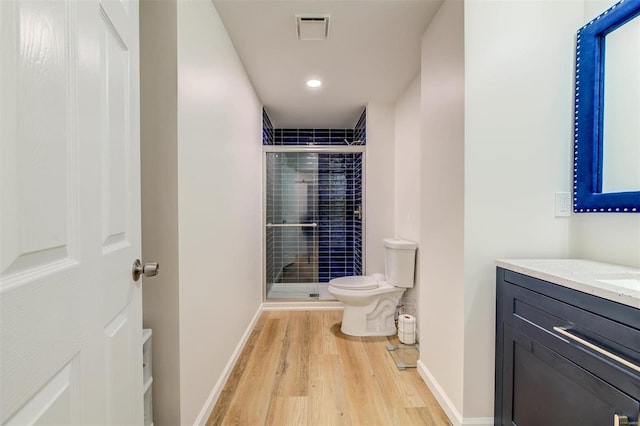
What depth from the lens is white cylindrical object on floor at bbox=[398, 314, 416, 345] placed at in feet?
7.89

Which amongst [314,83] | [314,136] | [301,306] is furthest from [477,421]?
Answer: [314,136]

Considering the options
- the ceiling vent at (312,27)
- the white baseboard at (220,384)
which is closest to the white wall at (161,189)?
the white baseboard at (220,384)

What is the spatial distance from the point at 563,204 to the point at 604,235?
0.66ft

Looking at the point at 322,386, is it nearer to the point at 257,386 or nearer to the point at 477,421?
the point at 257,386

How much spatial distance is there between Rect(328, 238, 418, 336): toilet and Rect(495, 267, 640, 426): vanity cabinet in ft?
3.94

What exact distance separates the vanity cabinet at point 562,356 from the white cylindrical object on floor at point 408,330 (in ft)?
3.40

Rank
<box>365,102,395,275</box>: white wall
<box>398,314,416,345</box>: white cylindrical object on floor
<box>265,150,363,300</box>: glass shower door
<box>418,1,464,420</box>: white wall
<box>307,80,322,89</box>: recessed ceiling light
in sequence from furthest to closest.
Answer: <box>265,150,363,300</box>: glass shower door → <box>365,102,395,275</box>: white wall → <box>307,80,322,89</box>: recessed ceiling light → <box>398,314,416,345</box>: white cylindrical object on floor → <box>418,1,464,420</box>: white wall

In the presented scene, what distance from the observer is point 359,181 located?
3.42 meters

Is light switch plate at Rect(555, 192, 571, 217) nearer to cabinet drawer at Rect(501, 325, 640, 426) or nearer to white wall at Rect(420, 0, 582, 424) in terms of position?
white wall at Rect(420, 0, 582, 424)

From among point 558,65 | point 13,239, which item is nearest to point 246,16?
point 558,65

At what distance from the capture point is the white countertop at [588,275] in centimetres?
85

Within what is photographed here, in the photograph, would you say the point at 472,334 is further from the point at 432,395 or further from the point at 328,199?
the point at 328,199

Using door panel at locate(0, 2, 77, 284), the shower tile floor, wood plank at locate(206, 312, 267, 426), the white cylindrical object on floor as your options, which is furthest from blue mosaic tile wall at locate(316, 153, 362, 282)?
door panel at locate(0, 2, 77, 284)

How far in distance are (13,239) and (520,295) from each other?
1556mm
